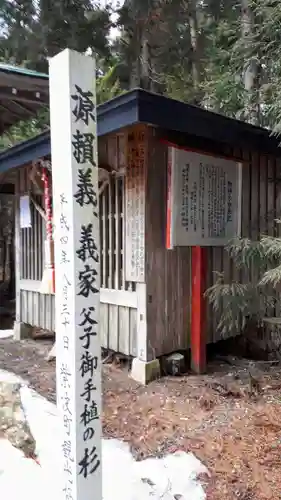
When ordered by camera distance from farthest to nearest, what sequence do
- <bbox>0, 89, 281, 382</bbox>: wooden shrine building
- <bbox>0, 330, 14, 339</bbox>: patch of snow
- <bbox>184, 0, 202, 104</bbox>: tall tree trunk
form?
1. <bbox>184, 0, 202, 104</bbox>: tall tree trunk
2. <bbox>0, 330, 14, 339</bbox>: patch of snow
3. <bbox>0, 89, 281, 382</bbox>: wooden shrine building

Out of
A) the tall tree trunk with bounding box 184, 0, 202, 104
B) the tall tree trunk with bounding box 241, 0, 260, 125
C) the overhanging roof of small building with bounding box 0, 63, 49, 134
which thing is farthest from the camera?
the tall tree trunk with bounding box 184, 0, 202, 104

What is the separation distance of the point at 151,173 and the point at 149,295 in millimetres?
1321

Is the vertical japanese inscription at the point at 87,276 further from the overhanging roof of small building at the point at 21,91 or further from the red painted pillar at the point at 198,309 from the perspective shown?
the overhanging roof of small building at the point at 21,91

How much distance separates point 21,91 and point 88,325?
466 cm

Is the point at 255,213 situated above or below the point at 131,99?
below

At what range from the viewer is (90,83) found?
212 centimetres

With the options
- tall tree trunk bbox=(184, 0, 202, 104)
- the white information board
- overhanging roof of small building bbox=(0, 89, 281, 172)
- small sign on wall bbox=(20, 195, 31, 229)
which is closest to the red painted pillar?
the white information board

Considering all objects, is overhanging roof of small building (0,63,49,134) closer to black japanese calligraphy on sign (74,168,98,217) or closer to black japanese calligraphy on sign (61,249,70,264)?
black japanese calligraphy on sign (74,168,98,217)

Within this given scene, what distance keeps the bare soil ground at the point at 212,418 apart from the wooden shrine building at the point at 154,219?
353 mm

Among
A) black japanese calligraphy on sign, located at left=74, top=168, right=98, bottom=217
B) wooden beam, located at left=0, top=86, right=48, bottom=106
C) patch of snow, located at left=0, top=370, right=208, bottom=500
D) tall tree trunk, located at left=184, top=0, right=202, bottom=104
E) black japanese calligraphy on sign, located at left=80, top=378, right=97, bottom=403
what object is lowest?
patch of snow, located at left=0, top=370, right=208, bottom=500

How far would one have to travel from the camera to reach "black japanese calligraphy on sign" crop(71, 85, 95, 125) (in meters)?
2.07

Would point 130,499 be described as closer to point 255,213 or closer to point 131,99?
point 131,99

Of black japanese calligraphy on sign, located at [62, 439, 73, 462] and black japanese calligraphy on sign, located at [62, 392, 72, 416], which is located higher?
black japanese calligraphy on sign, located at [62, 392, 72, 416]

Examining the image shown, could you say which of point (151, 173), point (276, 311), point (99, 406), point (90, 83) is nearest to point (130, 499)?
point (99, 406)
